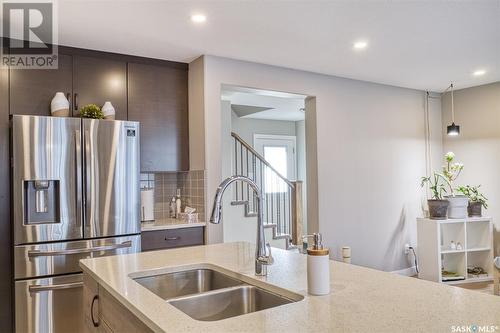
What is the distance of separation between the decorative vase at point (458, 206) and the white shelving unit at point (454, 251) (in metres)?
0.07

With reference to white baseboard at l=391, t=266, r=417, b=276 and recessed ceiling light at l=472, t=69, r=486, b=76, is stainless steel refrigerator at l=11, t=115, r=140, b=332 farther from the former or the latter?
recessed ceiling light at l=472, t=69, r=486, b=76

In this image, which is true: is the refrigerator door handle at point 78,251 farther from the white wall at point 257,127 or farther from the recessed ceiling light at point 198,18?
the white wall at point 257,127

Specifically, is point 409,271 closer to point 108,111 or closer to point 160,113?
point 160,113

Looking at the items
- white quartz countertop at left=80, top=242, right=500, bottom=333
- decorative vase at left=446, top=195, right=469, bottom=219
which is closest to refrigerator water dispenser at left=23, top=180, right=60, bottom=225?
white quartz countertop at left=80, top=242, right=500, bottom=333

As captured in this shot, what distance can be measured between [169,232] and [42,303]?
1.05m

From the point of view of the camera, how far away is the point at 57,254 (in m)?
2.80

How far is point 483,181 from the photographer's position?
16.3ft

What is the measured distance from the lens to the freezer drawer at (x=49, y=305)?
2.73m

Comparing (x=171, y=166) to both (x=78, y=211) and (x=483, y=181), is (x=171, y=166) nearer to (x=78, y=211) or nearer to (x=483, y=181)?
(x=78, y=211)

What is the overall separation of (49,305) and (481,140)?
5029mm

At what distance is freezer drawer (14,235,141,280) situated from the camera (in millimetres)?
2727

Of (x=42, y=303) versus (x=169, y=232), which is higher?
(x=169, y=232)

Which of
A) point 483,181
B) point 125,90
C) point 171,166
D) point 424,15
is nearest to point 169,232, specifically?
Result: point 171,166

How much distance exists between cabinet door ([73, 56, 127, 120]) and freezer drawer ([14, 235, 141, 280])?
3.59 ft
